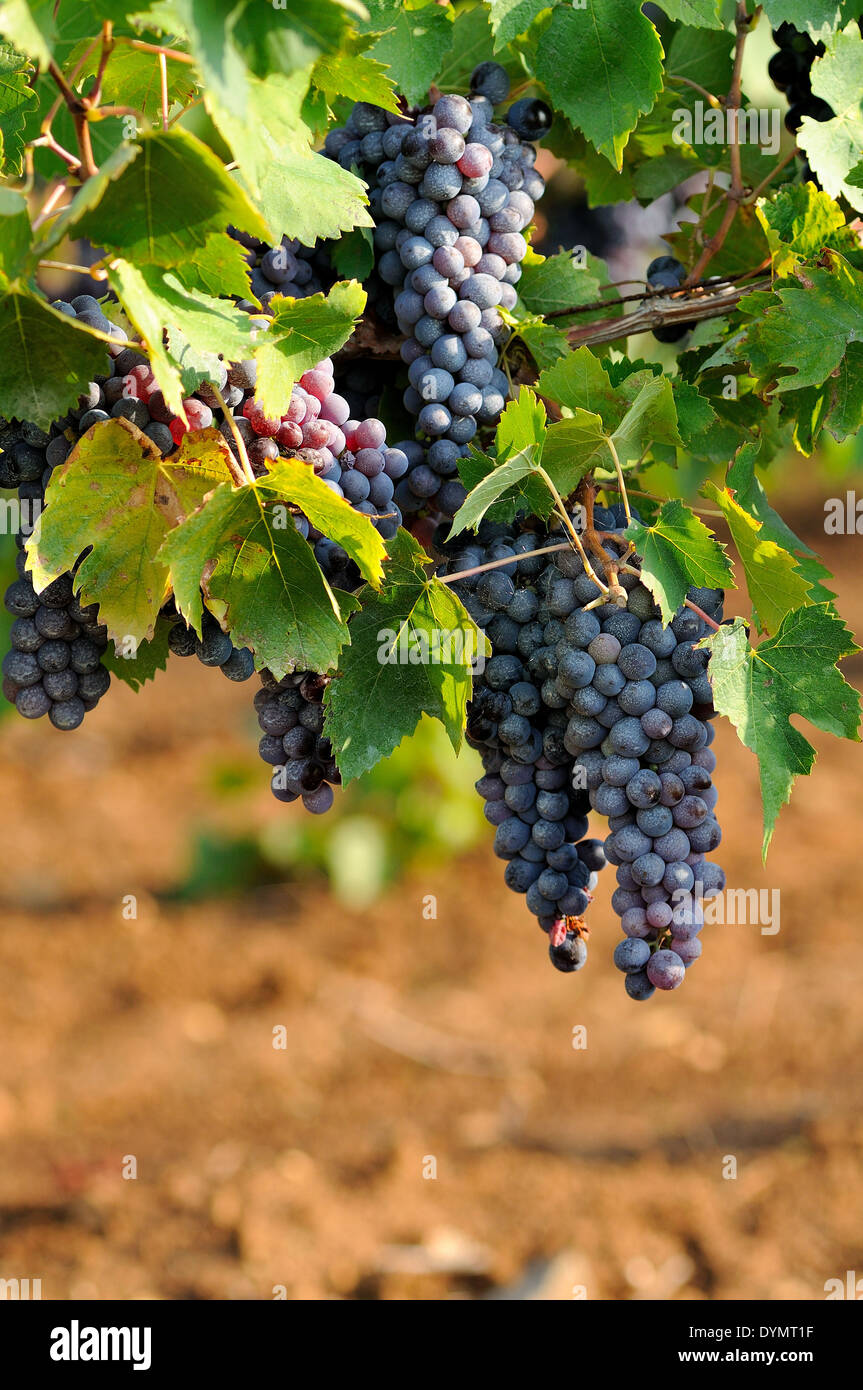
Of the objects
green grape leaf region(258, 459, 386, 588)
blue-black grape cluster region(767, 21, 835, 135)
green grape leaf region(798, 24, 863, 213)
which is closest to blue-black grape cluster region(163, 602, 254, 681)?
green grape leaf region(258, 459, 386, 588)

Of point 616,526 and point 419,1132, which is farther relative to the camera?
point 419,1132

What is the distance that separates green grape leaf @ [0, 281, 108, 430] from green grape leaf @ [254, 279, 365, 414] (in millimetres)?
105

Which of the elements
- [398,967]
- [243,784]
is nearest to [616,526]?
[398,967]

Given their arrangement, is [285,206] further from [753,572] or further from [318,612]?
[753,572]

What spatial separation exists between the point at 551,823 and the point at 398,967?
2950mm

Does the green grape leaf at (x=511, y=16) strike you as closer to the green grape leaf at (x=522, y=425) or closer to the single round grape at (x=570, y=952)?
the green grape leaf at (x=522, y=425)

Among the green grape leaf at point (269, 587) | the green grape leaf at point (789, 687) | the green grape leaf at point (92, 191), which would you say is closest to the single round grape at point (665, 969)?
the green grape leaf at point (789, 687)

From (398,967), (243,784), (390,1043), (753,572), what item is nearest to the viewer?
(753,572)

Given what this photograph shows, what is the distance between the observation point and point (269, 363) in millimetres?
840

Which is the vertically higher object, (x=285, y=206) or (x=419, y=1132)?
(x=285, y=206)

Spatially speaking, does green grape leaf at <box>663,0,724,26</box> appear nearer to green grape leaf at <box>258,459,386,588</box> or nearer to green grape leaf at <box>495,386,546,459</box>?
green grape leaf at <box>495,386,546,459</box>

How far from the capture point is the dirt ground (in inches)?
114

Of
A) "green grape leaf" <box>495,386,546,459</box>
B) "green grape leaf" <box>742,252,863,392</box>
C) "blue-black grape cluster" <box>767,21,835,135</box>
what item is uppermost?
"blue-black grape cluster" <box>767,21,835,135</box>

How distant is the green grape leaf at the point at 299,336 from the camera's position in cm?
84
